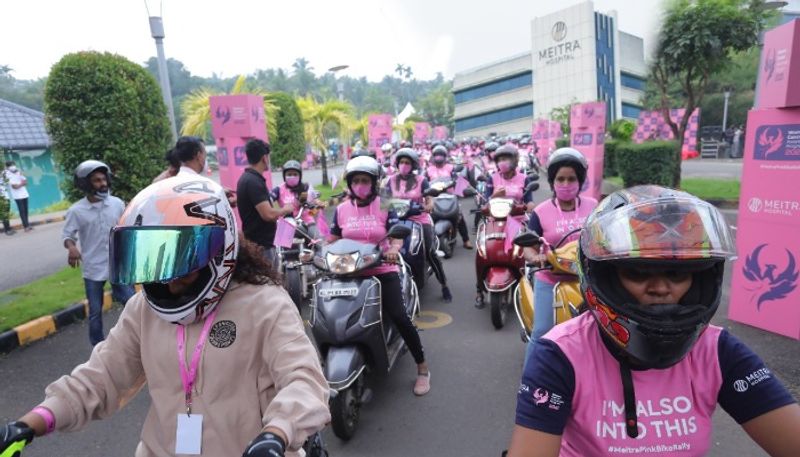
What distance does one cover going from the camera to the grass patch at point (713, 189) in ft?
37.8

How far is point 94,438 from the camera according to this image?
3529mm

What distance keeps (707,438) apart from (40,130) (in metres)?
24.6

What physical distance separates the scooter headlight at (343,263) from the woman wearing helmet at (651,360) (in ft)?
7.35

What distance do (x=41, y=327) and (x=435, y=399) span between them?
4.54 meters

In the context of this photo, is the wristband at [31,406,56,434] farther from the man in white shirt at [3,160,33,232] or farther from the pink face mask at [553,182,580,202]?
the man in white shirt at [3,160,33,232]

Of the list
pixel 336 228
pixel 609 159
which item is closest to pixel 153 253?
pixel 336 228

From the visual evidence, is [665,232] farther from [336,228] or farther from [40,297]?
[40,297]

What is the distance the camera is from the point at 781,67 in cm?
459

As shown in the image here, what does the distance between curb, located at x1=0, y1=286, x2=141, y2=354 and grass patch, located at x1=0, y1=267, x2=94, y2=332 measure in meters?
0.12

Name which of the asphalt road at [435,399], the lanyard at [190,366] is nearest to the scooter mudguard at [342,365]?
the asphalt road at [435,399]

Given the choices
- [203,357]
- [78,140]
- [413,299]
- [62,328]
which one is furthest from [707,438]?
[78,140]

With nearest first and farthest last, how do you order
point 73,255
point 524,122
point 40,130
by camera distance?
point 73,255 < point 40,130 < point 524,122

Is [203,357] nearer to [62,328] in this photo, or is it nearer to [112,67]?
[62,328]

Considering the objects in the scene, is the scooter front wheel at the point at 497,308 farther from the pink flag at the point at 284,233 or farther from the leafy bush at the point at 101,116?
the leafy bush at the point at 101,116
